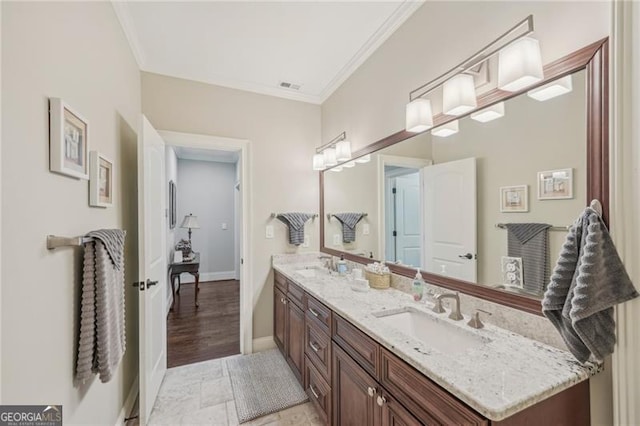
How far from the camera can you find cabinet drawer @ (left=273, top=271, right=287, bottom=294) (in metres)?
2.56

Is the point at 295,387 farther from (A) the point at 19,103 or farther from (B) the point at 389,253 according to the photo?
(A) the point at 19,103

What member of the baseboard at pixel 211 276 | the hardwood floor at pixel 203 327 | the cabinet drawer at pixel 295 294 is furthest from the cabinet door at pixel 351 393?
the baseboard at pixel 211 276

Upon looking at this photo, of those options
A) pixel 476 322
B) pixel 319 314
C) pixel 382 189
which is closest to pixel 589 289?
pixel 476 322

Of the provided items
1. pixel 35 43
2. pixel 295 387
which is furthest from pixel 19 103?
pixel 295 387

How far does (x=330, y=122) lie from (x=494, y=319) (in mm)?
2397

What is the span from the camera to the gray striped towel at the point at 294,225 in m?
2.91

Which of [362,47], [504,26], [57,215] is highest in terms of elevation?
[362,47]

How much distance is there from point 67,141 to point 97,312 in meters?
0.74

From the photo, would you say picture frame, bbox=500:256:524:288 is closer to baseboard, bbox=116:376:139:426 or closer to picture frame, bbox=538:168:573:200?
picture frame, bbox=538:168:573:200

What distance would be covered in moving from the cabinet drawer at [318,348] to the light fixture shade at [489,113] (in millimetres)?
1503

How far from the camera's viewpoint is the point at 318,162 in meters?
2.91

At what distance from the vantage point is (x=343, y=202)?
273 cm

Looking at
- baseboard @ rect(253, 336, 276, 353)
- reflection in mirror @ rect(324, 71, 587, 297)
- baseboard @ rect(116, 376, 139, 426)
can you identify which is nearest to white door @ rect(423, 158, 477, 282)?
reflection in mirror @ rect(324, 71, 587, 297)

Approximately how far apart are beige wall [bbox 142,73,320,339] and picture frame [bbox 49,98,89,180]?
4.75 ft
